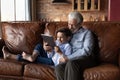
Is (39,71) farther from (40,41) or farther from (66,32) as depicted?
(40,41)

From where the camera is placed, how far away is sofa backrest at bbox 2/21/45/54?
370 centimetres

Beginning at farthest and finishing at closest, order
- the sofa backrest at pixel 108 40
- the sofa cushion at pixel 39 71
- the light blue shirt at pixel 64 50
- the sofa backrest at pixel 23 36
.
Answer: the sofa backrest at pixel 23 36 < the sofa backrest at pixel 108 40 < the light blue shirt at pixel 64 50 < the sofa cushion at pixel 39 71

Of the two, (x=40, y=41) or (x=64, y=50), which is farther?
(x=40, y=41)

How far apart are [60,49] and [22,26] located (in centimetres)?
88

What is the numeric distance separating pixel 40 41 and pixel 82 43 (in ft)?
2.46

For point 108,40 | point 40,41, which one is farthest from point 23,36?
point 108,40

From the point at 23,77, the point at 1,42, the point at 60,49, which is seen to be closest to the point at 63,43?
the point at 60,49

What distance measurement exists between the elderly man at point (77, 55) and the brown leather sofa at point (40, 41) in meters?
0.10

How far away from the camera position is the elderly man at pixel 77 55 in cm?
275

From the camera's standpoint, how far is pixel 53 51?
11.0ft

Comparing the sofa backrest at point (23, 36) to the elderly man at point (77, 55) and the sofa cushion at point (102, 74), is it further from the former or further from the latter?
the sofa cushion at point (102, 74)

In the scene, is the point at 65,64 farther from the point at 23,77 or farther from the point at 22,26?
the point at 22,26

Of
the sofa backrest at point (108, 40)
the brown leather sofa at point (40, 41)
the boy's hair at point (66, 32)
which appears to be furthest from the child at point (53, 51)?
the sofa backrest at point (108, 40)

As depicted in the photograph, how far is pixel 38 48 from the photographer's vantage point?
346 centimetres
